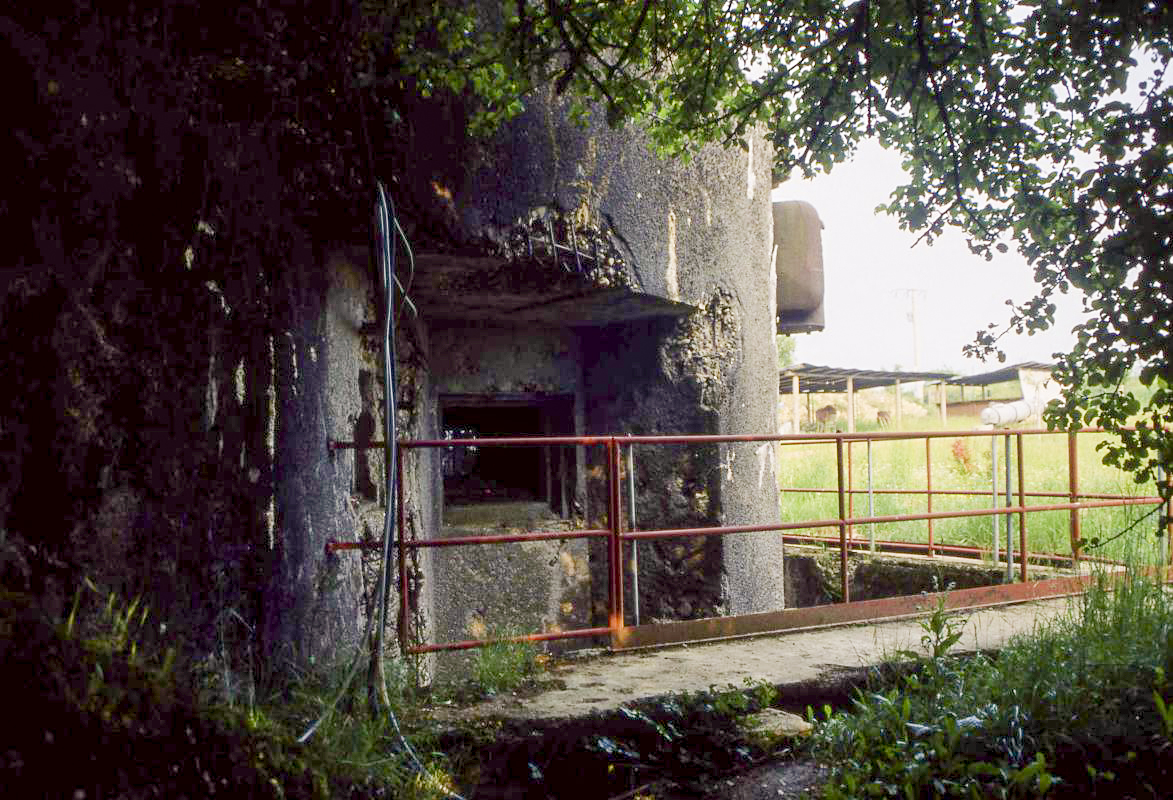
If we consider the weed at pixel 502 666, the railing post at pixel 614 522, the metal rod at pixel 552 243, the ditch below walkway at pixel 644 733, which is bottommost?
the ditch below walkway at pixel 644 733

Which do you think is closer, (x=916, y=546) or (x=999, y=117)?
(x=999, y=117)

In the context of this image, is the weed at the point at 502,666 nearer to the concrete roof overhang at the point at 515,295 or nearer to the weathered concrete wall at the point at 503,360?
the concrete roof overhang at the point at 515,295

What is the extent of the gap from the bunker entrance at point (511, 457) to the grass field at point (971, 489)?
212 cm

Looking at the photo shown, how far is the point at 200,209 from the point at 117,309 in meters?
0.40

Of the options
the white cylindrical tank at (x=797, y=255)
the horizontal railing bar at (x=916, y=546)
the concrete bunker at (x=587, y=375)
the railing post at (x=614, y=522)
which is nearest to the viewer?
the railing post at (x=614, y=522)

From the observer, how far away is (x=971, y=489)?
12883 mm

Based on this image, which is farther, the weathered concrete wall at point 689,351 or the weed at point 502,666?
the weathered concrete wall at point 689,351

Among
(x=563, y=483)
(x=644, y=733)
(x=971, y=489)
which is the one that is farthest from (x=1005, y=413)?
(x=644, y=733)

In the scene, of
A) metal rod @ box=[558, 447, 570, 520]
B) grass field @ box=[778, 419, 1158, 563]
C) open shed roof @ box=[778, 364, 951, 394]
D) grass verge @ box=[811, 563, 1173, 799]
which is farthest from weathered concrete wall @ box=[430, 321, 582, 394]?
open shed roof @ box=[778, 364, 951, 394]


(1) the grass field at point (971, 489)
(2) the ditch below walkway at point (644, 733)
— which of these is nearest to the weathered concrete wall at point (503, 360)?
(2) the ditch below walkway at point (644, 733)

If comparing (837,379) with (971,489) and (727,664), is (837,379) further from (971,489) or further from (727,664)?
(727,664)

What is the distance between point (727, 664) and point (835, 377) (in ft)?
46.7

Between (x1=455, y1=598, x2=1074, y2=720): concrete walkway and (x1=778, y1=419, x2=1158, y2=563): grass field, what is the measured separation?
74 centimetres

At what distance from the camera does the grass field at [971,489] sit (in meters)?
6.37
